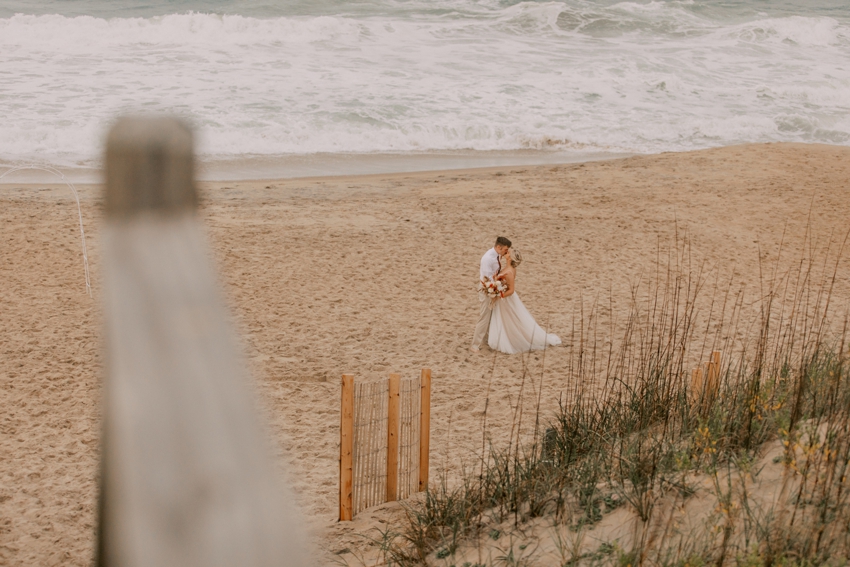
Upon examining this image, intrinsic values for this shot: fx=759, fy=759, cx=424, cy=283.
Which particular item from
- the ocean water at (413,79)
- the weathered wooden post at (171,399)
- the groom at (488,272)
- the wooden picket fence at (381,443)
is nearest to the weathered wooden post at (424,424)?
the wooden picket fence at (381,443)

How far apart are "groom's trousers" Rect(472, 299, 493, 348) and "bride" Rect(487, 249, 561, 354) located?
7cm

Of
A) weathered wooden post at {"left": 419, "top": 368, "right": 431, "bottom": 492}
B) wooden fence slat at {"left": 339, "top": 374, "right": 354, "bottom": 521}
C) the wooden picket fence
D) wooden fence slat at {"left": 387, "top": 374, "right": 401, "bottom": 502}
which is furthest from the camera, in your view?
weathered wooden post at {"left": 419, "top": 368, "right": 431, "bottom": 492}

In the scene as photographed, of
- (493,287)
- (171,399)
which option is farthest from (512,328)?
(171,399)

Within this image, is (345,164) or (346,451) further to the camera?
(345,164)

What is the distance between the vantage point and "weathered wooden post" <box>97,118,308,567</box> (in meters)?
0.57

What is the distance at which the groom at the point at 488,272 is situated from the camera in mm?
8891

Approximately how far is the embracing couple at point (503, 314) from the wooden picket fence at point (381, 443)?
10.00 ft

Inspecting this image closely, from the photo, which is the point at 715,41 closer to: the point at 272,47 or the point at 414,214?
the point at 272,47

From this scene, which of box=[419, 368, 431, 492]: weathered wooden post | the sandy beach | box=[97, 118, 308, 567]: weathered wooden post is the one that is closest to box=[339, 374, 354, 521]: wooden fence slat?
the sandy beach

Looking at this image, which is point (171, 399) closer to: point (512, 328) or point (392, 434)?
point (392, 434)

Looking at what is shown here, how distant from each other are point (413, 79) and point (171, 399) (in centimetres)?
2962

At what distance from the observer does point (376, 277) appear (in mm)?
11688

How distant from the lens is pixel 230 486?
579mm

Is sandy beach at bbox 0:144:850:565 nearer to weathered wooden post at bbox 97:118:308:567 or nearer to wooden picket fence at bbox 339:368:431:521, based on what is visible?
wooden picket fence at bbox 339:368:431:521
